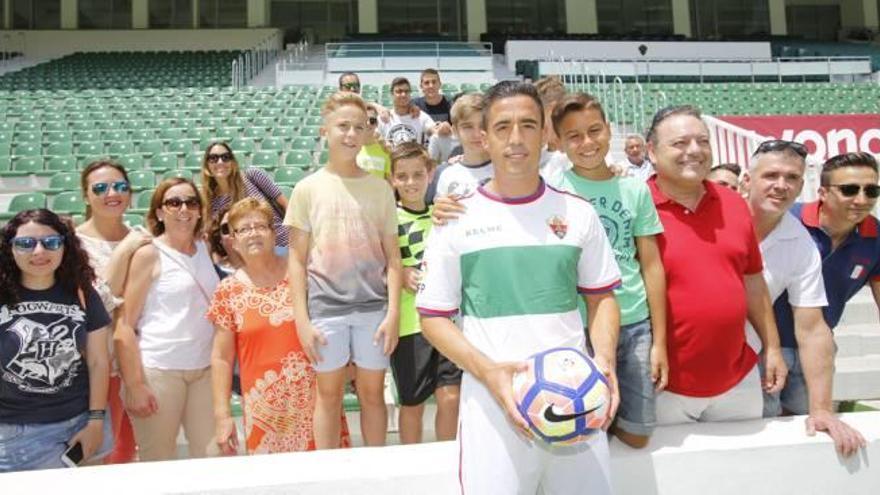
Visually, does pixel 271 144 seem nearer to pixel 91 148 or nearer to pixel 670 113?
pixel 91 148

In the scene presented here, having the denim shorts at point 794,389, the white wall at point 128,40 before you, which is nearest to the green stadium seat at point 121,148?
the denim shorts at point 794,389

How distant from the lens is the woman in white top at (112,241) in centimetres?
259

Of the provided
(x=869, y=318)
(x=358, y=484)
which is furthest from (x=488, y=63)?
(x=358, y=484)

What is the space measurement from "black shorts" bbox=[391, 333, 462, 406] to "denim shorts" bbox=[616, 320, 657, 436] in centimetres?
92

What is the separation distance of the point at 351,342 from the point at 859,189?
2.05 metres

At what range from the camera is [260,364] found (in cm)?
248

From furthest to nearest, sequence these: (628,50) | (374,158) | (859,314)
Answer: (628,50), (859,314), (374,158)

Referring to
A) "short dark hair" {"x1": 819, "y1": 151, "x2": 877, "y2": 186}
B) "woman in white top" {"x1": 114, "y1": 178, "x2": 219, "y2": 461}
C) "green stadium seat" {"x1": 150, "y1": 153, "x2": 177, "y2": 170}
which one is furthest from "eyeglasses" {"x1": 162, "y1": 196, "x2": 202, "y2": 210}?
"green stadium seat" {"x1": 150, "y1": 153, "x2": 177, "y2": 170}

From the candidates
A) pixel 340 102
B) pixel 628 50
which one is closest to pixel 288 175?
pixel 340 102

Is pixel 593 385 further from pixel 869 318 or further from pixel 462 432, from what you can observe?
pixel 869 318

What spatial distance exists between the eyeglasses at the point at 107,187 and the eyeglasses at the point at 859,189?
9.82 feet

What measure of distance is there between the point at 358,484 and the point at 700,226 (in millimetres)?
1257

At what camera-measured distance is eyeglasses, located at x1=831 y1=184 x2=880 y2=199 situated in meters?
2.32

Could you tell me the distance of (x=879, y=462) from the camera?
186cm
